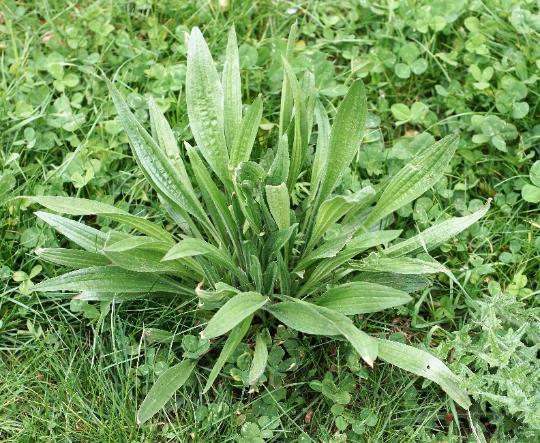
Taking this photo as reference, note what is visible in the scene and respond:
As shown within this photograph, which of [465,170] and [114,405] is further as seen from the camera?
[465,170]

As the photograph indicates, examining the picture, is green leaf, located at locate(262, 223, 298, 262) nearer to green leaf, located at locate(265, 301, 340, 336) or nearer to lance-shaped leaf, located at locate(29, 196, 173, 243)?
green leaf, located at locate(265, 301, 340, 336)

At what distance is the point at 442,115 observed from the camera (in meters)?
2.92

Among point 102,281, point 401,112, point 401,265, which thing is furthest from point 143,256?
point 401,112

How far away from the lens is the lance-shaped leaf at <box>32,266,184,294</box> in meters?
2.23

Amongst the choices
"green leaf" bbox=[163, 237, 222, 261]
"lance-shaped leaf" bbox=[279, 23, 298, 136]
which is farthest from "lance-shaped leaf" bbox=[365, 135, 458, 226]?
"green leaf" bbox=[163, 237, 222, 261]

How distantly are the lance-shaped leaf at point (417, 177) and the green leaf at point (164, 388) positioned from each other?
72 centimetres

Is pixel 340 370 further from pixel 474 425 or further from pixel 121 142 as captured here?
pixel 121 142

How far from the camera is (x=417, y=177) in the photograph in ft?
7.61

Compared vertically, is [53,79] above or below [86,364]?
above

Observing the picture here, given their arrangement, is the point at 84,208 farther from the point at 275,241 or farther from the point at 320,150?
the point at 320,150

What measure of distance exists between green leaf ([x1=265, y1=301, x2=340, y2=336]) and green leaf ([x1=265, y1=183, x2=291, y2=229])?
23 cm

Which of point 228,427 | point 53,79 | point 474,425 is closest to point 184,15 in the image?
point 53,79

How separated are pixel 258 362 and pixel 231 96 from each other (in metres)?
0.82

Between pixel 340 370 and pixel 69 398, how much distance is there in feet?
2.66
